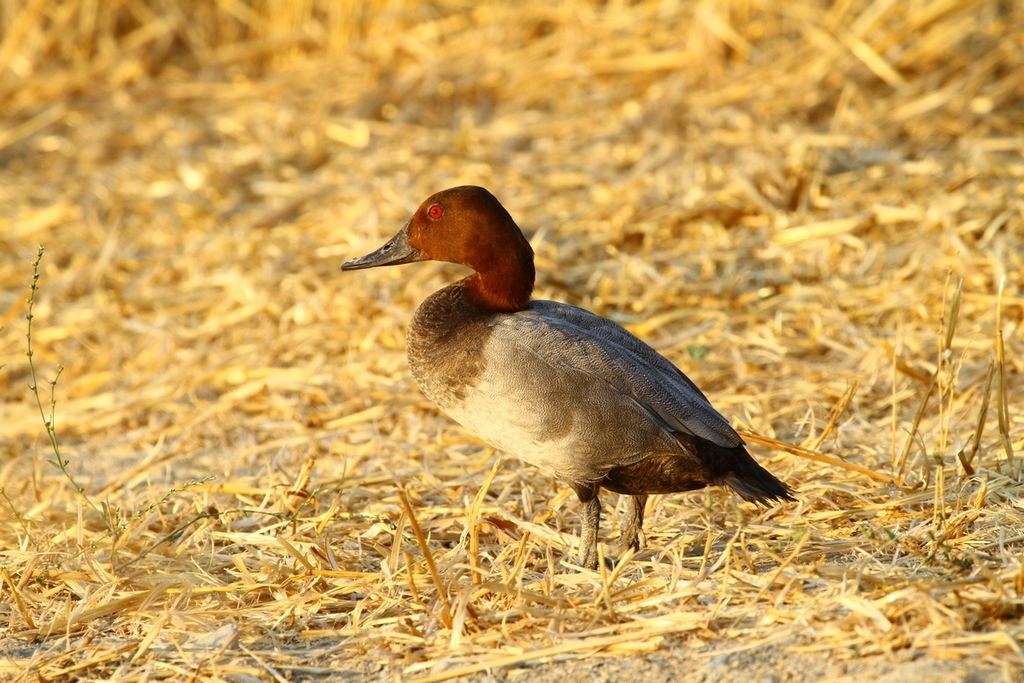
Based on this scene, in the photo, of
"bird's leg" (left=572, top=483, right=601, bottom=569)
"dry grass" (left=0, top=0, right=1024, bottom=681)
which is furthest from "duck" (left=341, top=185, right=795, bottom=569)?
"dry grass" (left=0, top=0, right=1024, bottom=681)

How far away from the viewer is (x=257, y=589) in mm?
2992

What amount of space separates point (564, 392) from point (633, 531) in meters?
0.52

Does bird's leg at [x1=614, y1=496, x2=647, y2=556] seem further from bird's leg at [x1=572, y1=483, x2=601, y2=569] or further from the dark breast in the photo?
the dark breast

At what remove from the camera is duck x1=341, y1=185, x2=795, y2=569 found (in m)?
→ 2.87

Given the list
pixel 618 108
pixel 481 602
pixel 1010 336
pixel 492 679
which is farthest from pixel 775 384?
pixel 618 108

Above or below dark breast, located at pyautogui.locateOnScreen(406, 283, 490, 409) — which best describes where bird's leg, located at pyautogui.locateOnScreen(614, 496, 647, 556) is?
below

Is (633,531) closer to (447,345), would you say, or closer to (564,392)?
(564,392)

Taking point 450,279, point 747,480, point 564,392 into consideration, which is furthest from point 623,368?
point 450,279

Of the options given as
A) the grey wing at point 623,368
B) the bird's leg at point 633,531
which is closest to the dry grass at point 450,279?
the bird's leg at point 633,531

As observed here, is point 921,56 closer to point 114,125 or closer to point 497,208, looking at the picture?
point 497,208

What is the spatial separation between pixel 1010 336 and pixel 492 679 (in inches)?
109

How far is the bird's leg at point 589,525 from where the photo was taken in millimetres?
3014

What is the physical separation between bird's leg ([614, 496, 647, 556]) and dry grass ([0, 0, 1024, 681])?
11 cm

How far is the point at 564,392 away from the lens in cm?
286
